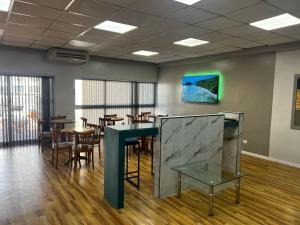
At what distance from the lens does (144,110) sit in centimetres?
897

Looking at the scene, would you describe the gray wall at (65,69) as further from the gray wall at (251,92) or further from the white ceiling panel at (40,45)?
the gray wall at (251,92)

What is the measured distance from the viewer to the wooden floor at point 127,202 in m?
2.87

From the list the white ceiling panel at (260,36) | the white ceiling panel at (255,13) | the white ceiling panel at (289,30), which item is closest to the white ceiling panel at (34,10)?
the white ceiling panel at (255,13)

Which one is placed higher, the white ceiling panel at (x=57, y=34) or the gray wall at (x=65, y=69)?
the white ceiling panel at (x=57, y=34)

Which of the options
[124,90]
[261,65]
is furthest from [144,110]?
[261,65]

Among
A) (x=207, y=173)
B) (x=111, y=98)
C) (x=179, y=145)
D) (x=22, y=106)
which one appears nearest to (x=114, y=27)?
(x=179, y=145)

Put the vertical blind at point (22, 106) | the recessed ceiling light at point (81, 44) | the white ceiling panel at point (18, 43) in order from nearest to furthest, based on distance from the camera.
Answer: the recessed ceiling light at point (81, 44), the white ceiling panel at point (18, 43), the vertical blind at point (22, 106)

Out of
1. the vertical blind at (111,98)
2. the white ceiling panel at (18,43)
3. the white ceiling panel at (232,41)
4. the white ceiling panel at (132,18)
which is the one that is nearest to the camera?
the white ceiling panel at (132,18)

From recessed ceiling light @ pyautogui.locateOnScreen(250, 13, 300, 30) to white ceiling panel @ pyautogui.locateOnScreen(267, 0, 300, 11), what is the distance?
0.27 meters

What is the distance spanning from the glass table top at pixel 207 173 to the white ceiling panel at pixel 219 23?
232 cm

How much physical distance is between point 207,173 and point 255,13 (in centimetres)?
243

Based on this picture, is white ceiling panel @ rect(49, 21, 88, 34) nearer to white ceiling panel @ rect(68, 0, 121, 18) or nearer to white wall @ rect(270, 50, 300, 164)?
white ceiling panel @ rect(68, 0, 121, 18)

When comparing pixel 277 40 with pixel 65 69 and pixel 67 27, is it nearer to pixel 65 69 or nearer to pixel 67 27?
pixel 67 27

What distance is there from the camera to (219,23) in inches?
144
